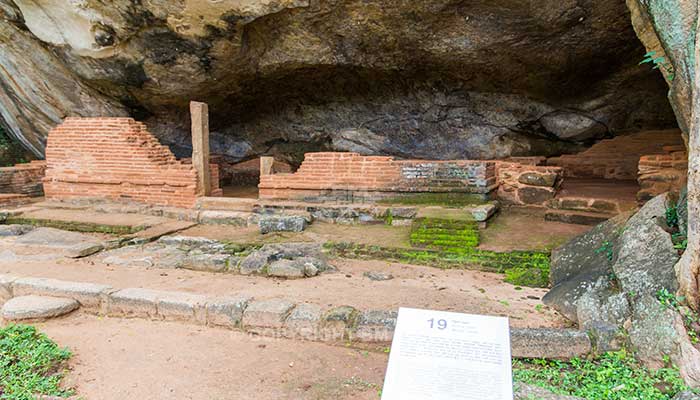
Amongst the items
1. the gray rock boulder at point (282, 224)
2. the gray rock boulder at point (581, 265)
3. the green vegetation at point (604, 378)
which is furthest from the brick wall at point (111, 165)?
the green vegetation at point (604, 378)

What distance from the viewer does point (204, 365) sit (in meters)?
3.32

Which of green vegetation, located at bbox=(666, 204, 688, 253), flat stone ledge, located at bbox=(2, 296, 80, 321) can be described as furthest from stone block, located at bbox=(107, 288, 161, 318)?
green vegetation, located at bbox=(666, 204, 688, 253)

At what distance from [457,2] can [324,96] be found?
4698 mm

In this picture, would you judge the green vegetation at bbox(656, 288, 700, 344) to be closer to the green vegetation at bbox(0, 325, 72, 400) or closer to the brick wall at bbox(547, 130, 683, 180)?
the green vegetation at bbox(0, 325, 72, 400)

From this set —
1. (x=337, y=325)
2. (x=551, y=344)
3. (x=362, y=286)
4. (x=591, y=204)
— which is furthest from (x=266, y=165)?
(x=551, y=344)

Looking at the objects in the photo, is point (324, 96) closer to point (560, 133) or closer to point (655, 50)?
point (560, 133)

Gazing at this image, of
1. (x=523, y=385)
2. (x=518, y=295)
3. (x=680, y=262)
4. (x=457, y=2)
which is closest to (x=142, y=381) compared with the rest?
(x=523, y=385)

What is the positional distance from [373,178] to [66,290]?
5166 millimetres

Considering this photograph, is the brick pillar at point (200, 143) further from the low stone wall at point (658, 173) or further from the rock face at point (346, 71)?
the low stone wall at point (658, 173)

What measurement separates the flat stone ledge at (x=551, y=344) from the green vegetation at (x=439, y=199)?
4.13m

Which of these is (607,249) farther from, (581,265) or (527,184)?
(527,184)

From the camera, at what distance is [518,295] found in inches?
176

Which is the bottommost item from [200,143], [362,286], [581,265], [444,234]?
[362,286]

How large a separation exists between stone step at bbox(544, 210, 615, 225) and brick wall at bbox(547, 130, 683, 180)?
17.3 ft
